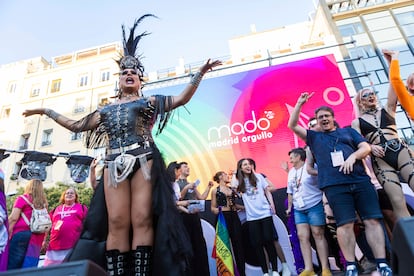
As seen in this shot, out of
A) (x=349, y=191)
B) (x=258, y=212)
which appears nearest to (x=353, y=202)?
(x=349, y=191)

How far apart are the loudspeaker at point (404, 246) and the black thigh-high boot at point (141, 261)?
3.72 ft

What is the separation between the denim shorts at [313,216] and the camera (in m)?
3.15

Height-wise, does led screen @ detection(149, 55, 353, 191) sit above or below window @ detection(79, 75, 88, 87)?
below

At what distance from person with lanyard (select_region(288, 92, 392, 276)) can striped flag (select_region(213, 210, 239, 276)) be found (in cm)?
162

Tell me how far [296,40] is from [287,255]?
18141mm

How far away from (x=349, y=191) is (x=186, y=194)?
2.36 m

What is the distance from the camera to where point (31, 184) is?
12.8 ft

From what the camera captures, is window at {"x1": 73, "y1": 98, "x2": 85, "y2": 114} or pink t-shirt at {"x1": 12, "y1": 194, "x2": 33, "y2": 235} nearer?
pink t-shirt at {"x1": 12, "y1": 194, "x2": 33, "y2": 235}

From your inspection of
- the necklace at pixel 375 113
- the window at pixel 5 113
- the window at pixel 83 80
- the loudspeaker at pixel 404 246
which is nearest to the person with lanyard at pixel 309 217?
the necklace at pixel 375 113

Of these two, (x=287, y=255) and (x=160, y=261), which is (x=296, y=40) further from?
(x=160, y=261)

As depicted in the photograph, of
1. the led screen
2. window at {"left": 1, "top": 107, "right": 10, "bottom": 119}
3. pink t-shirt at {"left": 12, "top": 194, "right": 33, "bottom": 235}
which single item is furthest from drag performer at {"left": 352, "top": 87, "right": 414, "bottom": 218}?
window at {"left": 1, "top": 107, "right": 10, "bottom": 119}

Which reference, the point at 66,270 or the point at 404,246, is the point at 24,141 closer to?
the point at 66,270

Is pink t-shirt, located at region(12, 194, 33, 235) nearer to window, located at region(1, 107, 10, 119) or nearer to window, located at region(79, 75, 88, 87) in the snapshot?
window, located at region(79, 75, 88, 87)

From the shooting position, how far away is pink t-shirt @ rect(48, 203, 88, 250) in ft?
12.7
